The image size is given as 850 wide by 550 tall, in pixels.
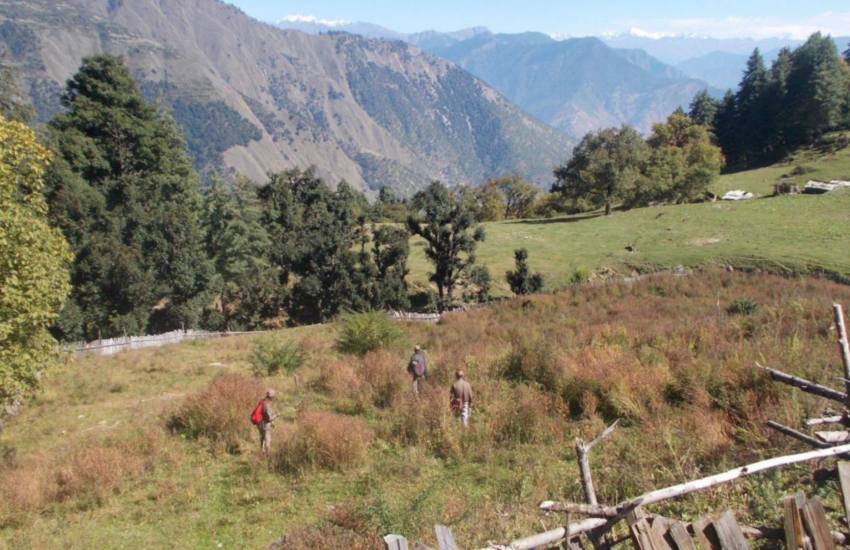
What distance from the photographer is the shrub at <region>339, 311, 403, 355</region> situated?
67.1ft

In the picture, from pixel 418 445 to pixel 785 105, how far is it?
259 feet

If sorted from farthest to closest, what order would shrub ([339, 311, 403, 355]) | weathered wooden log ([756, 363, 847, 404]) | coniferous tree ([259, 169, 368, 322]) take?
coniferous tree ([259, 169, 368, 322]), shrub ([339, 311, 403, 355]), weathered wooden log ([756, 363, 847, 404])

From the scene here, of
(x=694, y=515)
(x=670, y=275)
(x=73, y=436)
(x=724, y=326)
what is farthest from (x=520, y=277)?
(x=694, y=515)

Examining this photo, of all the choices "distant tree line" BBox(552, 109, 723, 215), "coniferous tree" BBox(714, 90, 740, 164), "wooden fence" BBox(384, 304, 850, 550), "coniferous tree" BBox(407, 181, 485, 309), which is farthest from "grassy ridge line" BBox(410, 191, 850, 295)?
"coniferous tree" BBox(714, 90, 740, 164)

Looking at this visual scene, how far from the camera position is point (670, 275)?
100 ft

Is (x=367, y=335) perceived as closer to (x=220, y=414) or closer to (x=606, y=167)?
(x=220, y=414)

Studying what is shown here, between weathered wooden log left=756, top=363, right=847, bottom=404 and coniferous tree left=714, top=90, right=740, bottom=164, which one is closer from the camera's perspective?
weathered wooden log left=756, top=363, right=847, bottom=404

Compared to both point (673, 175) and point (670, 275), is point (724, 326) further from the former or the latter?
point (673, 175)

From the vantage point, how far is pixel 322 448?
10000 mm

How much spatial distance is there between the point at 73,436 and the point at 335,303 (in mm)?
33102

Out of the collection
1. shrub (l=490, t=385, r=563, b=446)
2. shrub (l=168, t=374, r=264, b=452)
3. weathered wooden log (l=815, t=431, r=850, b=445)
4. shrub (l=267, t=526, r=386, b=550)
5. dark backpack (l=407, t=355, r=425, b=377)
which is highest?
weathered wooden log (l=815, t=431, r=850, b=445)

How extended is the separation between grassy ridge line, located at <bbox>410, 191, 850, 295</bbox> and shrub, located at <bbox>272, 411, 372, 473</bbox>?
94.3ft

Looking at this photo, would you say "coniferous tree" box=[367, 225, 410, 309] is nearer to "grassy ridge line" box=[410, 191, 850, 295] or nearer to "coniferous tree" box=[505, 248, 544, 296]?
"grassy ridge line" box=[410, 191, 850, 295]

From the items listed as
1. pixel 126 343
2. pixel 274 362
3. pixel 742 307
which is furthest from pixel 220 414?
pixel 742 307
